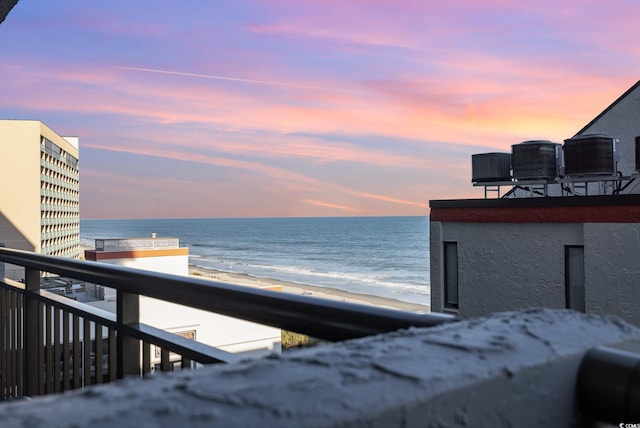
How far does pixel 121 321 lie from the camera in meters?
2.08

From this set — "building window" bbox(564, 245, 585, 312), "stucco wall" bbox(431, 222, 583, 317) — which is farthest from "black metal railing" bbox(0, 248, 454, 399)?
"building window" bbox(564, 245, 585, 312)

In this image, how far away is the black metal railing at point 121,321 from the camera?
3.84 ft

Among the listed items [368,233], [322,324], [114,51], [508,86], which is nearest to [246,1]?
[114,51]

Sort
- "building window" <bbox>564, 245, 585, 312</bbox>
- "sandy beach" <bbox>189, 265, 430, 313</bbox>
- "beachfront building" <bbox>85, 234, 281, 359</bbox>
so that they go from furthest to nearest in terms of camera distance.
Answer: "sandy beach" <bbox>189, 265, 430, 313</bbox> < "beachfront building" <bbox>85, 234, 281, 359</bbox> < "building window" <bbox>564, 245, 585, 312</bbox>

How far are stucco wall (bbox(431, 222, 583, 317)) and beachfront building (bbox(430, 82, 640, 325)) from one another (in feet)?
0.07

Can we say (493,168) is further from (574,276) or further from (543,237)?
(574,276)

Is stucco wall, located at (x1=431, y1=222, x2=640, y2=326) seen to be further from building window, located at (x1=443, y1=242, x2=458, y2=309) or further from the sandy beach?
the sandy beach

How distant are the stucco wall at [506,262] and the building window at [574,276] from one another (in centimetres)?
9

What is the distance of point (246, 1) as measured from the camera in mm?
29797

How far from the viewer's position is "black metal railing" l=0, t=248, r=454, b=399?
3.84 ft

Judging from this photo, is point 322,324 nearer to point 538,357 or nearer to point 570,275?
point 538,357

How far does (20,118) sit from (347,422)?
7673 centimetres

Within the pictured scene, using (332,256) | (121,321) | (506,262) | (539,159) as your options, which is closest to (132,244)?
(539,159)

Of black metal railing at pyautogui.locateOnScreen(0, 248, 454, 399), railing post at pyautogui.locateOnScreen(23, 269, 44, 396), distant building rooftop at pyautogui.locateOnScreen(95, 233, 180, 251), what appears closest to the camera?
black metal railing at pyautogui.locateOnScreen(0, 248, 454, 399)
